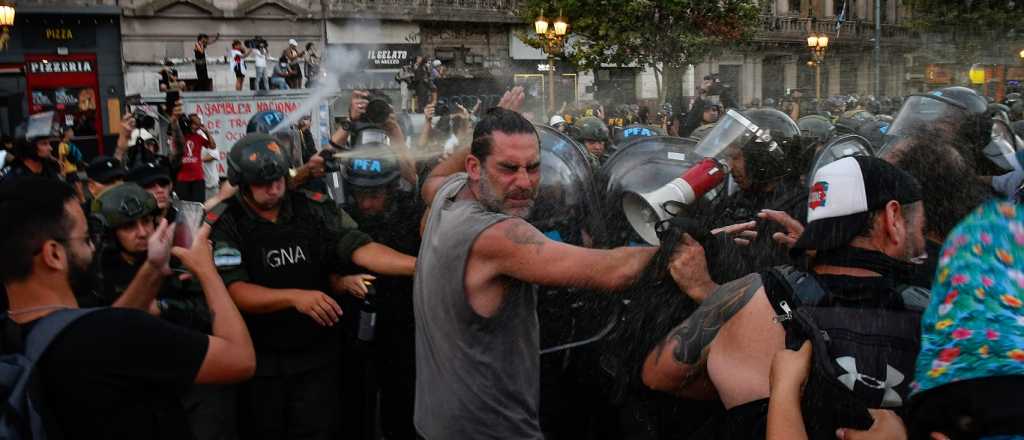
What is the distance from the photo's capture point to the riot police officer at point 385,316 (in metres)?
4.66

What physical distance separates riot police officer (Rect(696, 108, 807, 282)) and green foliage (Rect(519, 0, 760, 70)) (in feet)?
58.4

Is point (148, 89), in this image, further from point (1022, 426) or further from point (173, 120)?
point (1022, 426)

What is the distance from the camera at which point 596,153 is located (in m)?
7.20

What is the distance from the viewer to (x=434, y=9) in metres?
29.5

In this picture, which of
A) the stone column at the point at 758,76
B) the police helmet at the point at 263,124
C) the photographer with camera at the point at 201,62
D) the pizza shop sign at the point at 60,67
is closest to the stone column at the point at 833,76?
the stone column at the point at 758,76

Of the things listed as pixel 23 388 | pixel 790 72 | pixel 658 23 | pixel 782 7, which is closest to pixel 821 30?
pixel 782 7

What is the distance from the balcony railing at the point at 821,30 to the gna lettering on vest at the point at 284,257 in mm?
29923

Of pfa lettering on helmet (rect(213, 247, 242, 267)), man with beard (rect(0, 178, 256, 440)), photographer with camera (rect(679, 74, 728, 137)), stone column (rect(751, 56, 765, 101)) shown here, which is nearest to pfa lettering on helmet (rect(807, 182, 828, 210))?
man with beard (rect(0, 178, 256, 440))

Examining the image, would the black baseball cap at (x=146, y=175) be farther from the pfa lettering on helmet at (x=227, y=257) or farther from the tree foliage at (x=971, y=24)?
the tree foliage at (x=971, y=24)

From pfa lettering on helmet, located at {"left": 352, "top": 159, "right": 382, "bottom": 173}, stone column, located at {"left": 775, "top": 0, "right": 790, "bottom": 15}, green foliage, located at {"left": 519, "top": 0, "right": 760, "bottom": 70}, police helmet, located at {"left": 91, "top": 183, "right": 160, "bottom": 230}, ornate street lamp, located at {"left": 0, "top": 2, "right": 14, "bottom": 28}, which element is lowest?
police helmet, located at {"left": 91, "top": 183, "right": 160, "bottom": 230}

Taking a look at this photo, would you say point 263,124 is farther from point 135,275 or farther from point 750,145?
point 750,145

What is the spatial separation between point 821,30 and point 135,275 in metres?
35.6

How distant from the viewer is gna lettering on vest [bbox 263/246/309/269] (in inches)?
153

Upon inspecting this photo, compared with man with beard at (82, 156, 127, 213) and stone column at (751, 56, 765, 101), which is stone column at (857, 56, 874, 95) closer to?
stone column at (751, 56, 765, 101)
